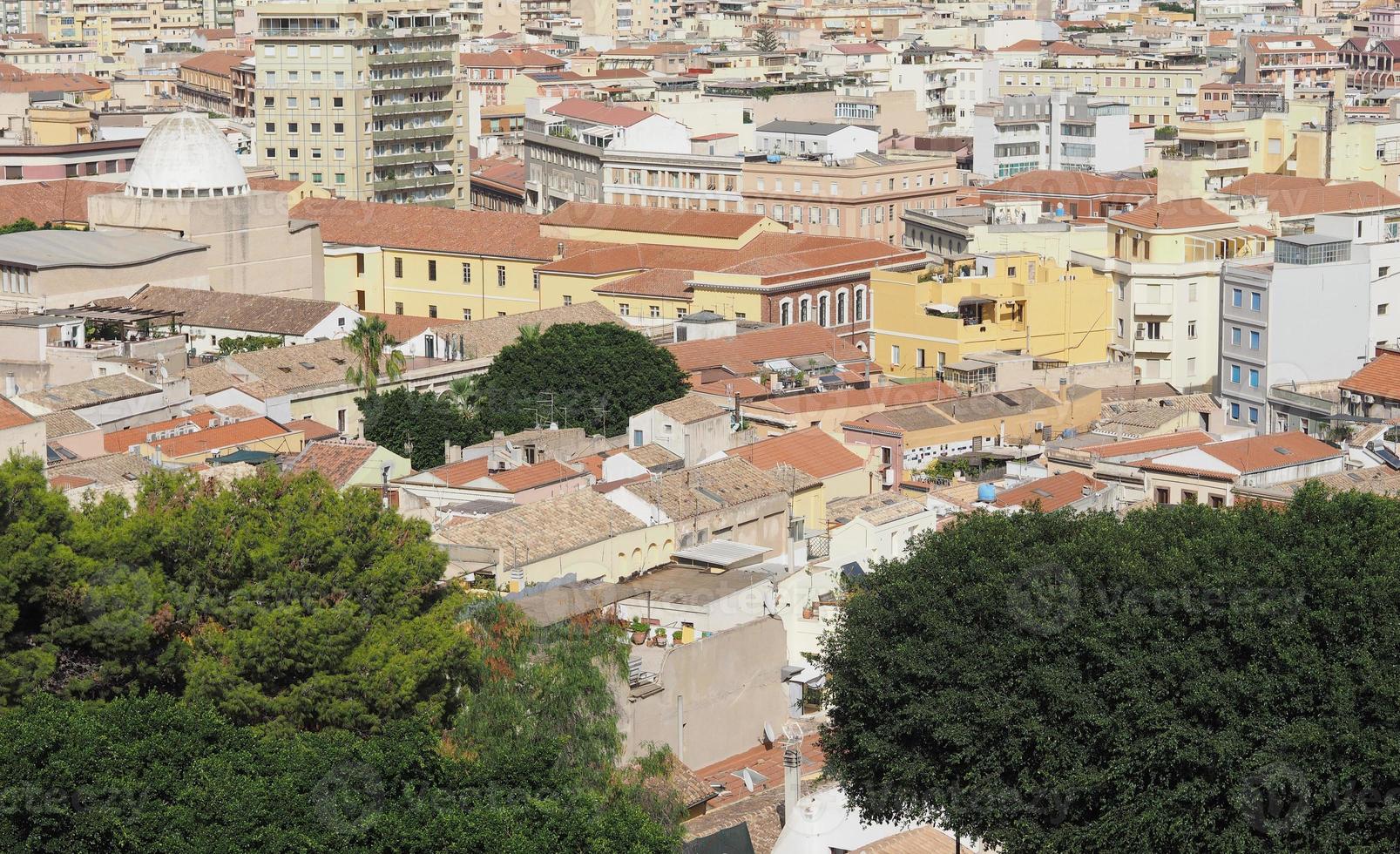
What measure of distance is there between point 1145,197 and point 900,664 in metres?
60.5

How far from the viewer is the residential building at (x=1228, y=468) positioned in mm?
44062

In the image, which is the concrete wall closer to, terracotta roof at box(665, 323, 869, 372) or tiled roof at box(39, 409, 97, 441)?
tiled roof at box(39, 409, 97, 441)

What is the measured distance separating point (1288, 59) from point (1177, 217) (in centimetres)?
8562

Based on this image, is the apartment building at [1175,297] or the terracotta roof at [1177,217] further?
the terracotta roof at [1177,217]

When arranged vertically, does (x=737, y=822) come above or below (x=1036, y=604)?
below

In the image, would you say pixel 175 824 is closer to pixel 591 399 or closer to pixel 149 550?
pixel 149 550

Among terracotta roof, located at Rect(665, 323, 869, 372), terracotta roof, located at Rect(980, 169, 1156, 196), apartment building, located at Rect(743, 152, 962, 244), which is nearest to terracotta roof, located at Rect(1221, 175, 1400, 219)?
terracotta roof, located at Rect(980, 169, 1156, 196)

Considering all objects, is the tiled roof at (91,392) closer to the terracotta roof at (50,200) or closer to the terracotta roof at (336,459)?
the terracotta roof at (336,459)

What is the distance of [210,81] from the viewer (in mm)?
145750

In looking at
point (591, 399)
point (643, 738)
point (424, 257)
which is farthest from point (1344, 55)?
point (643, 738)

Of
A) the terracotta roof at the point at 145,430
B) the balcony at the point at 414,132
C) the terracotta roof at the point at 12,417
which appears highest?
the balcony at the point at 414,132

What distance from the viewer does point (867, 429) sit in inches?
2088

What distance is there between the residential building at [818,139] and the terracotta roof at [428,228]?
1603 cm

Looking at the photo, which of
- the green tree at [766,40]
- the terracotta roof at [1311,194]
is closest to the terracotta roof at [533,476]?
the terracotta roof at [1311,194]
